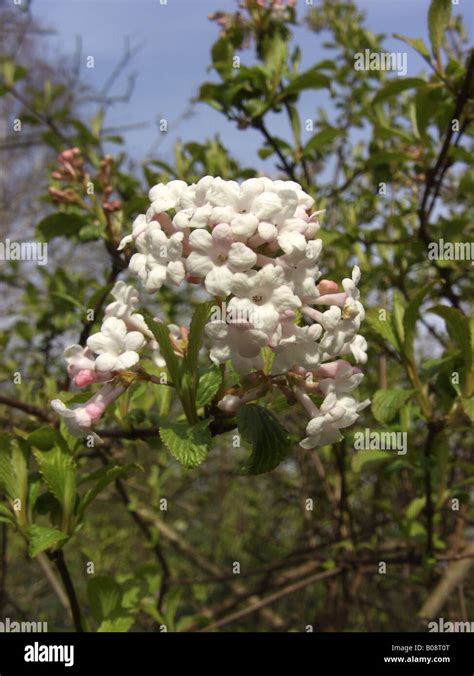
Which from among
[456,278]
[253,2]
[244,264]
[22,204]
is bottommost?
[244,264]

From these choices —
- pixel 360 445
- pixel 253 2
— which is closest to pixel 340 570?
pixel 360 445

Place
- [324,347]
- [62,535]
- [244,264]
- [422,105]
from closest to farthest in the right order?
1. [244,264]
2. [324,347]
3. [62,535]
4. [422,105]

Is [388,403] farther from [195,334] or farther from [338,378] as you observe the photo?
[195,334]

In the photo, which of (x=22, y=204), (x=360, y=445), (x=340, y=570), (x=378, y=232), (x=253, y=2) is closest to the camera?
(x=360, y=445)

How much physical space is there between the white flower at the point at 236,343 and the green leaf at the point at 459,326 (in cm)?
70

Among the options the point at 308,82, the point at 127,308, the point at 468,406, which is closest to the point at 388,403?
the point at 468,406

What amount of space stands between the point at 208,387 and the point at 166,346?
0.18 meters

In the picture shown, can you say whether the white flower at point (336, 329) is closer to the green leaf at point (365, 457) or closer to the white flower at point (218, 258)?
the white flower at point (218, 258)

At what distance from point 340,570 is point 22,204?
9.95m

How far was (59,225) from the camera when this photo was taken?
8.73 ft

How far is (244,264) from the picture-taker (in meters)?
1.22

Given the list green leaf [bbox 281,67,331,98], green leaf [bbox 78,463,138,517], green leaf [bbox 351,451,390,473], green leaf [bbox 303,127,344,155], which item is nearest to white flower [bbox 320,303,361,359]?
green leaf [bbox 78,463,138,517]

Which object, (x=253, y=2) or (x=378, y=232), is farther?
(x=378, y=232)
